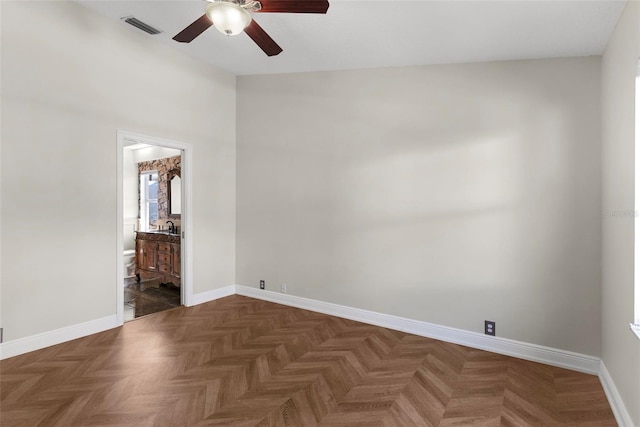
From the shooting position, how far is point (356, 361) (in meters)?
3.03

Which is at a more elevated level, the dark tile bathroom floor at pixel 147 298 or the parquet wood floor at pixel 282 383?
the dark tile bathroom floor at pixel 147 298

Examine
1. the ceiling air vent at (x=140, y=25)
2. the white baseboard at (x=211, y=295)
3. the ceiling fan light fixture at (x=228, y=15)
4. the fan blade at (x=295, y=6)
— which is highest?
the ceiling air vent at (x=140, y=25)

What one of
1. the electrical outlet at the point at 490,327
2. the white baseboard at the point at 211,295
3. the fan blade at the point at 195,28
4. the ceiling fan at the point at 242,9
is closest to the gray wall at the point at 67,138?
the white baseboard at the point at 211,295

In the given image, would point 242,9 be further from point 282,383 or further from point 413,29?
point 282,383

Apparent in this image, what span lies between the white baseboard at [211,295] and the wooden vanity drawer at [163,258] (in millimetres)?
1037

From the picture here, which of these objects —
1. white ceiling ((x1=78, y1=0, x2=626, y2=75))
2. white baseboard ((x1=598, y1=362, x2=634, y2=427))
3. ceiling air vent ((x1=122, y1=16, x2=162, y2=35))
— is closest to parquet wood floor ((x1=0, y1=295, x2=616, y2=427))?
white baseboard ((x1=598, y1=362, x2=634, y2=427))

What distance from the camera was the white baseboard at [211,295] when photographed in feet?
14.9

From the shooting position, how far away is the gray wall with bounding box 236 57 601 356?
294 cm

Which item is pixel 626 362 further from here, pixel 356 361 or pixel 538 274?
pixel 356 361

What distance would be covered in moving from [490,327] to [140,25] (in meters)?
4.66

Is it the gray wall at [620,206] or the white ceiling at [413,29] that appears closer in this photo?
the gray wall at [620,206]

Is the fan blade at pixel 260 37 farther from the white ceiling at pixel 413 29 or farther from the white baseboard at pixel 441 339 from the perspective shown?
the white baseboard at pixel 441 339

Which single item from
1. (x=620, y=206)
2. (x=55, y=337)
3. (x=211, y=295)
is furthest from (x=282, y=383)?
(x=620, y=206)

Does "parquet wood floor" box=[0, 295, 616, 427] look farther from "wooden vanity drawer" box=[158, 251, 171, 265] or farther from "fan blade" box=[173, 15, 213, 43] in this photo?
"fan blade" box=[173, 15, 213, 43]
